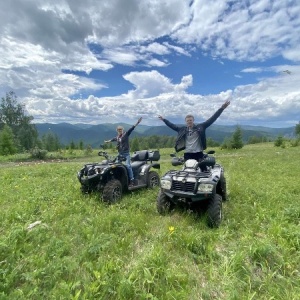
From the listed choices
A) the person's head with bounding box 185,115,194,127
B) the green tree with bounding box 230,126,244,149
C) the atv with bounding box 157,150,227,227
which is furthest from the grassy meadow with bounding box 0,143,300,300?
the green tree with bounding box 230,126,244,149

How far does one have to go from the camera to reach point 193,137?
24.1 ft

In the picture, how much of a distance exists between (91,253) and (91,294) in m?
1.09

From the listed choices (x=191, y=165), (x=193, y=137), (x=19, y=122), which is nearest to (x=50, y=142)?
(x=19, y=122)

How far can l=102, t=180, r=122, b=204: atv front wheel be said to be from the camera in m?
7.58

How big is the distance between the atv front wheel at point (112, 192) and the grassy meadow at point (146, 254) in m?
0.45

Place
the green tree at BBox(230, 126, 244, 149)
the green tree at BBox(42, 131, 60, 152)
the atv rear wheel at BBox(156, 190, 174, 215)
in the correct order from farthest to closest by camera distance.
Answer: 1. the green tree at BBox(42, 131, 60, 152)
2. the green tree at BBox(230, 126, 244, 149)
3. the atv rear wheel at BBox(156, 190, 174, 215)

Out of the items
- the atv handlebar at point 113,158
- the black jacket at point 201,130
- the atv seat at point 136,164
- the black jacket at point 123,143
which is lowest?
the atv seat at point 136,164

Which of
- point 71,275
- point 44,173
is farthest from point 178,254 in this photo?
point 44,173

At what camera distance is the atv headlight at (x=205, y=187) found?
18.7 ft

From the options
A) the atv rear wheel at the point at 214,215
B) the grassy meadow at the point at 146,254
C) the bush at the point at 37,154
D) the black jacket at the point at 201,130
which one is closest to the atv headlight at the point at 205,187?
the atv rear wheel at the point at 214,215

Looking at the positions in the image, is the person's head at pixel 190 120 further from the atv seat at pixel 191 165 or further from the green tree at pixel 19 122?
the green tree at pixel 19 122

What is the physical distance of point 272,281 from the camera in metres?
3.80

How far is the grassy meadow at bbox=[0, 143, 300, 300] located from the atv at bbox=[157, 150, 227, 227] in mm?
286

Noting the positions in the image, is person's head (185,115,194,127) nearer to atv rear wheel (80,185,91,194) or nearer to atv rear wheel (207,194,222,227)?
atv rear wheel (207,194,222,227)
